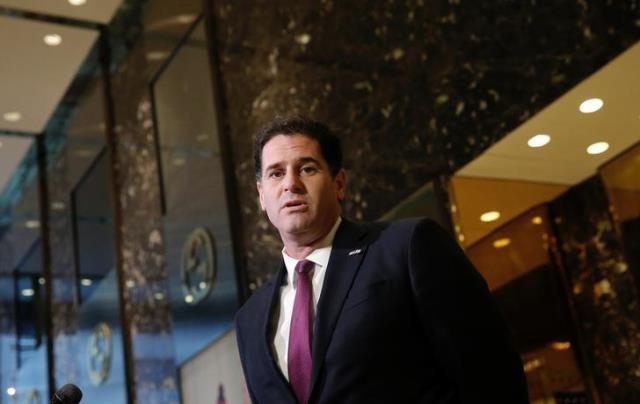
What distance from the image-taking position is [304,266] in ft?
5.10

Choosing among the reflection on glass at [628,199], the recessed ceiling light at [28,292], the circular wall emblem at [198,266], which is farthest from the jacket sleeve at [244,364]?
the recessed ceiling light at [28,292]

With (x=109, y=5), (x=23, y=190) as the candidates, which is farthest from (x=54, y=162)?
(x=109, y=5)

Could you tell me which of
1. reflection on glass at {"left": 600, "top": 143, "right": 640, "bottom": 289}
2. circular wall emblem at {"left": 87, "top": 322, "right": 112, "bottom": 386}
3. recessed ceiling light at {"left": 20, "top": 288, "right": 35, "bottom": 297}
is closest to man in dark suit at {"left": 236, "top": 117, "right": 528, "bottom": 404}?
reflection on glass at {"left": 600, "top": 143, "right": 640, "bottom": 289}

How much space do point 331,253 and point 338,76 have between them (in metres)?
2.51

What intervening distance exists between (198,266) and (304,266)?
10.6 feet

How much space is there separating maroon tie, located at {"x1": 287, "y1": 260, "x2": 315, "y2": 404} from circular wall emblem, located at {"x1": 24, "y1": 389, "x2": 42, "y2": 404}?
6599 millimetres

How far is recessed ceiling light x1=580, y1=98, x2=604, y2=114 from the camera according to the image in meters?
3.03

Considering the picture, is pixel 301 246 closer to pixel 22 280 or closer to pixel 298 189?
pixel 298 189

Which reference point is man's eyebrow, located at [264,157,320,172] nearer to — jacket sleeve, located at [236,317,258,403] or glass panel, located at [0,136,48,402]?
jacket sleeve, located at [236,317,258,403]

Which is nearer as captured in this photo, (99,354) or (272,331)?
(272,331)

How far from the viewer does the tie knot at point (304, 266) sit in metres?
1.55

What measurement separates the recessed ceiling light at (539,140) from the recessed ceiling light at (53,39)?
3903 mm

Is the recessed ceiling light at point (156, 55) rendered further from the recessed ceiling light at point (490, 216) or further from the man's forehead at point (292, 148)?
the man's forehead at point (292, 148)

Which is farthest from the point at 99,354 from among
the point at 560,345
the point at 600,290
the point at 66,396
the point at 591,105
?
the point at 66,396
